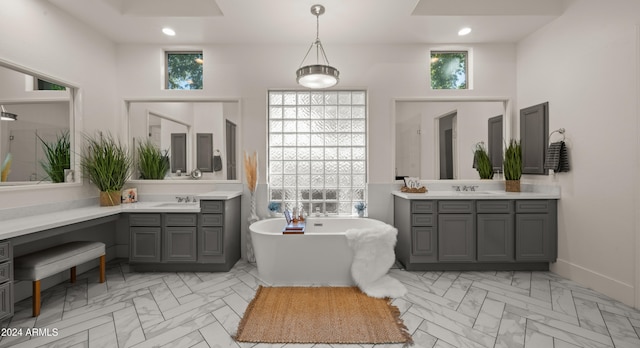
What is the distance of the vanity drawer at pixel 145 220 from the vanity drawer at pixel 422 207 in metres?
2.89

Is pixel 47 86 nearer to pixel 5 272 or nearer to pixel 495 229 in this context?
pixel 5 272

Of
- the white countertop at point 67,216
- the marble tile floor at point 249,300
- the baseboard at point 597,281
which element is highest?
the white countertop at point 67,216

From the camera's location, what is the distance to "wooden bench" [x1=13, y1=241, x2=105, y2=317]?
6.82 feet

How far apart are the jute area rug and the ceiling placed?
2.90 metres

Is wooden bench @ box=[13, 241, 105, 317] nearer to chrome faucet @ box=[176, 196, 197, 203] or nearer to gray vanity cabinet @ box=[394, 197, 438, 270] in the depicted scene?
chrome faucet @ box=[176, 196, 197, 203]

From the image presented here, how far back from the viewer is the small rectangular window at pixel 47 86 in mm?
2588

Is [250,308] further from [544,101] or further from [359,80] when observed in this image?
[544,101]

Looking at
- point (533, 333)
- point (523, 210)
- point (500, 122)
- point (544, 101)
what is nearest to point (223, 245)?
point (533, 333)

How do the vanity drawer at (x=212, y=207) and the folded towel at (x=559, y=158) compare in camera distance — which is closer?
the folded towel at (x=559, y=158)

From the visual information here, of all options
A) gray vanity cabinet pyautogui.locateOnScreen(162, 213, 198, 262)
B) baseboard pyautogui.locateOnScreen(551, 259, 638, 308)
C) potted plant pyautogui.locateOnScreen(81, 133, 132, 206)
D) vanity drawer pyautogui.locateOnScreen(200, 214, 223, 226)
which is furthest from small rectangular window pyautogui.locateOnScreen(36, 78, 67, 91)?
baseboard pyautogui.locateOnScreen(551, 259, 638, 308)

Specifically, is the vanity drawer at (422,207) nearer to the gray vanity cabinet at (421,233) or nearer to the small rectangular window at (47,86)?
the gray vanity cabinet at (421,233)

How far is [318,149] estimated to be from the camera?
3.62 metres

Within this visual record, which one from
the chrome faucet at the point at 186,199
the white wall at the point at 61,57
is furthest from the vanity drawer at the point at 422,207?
the white wall at the point at 61,57

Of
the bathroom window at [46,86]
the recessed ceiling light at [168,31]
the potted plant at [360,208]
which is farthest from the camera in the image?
the potted plant at [360,208]
